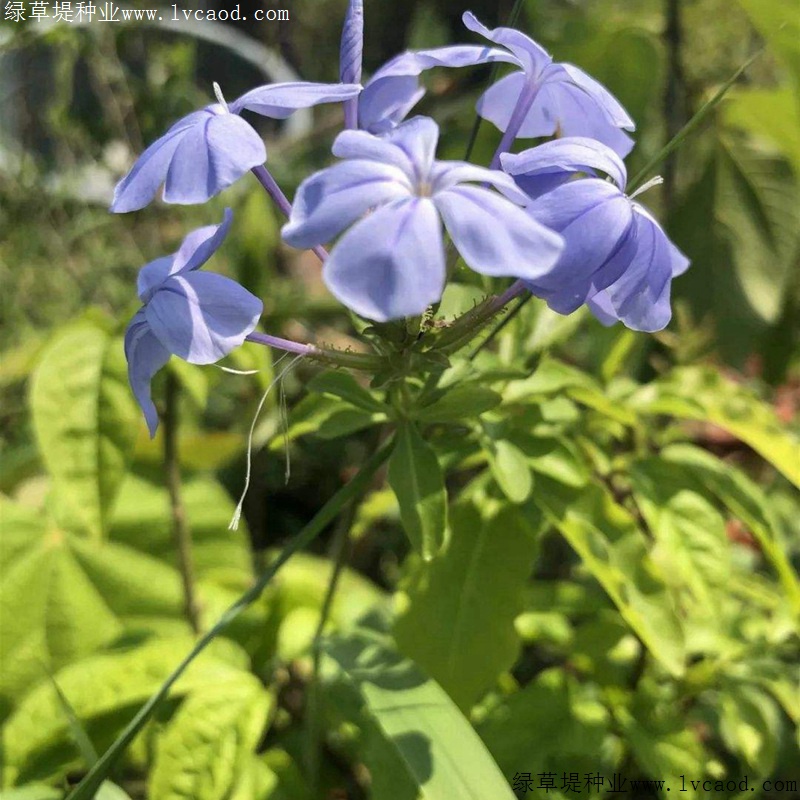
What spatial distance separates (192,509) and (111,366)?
0.43 metres

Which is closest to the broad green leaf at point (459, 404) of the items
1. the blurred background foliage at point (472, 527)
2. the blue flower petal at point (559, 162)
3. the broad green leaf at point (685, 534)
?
the blurred background foliage at point (472, 527)

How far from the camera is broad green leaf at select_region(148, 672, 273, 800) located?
2.61 feet

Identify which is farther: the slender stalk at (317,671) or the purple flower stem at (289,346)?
the slender stalk at (317,671)

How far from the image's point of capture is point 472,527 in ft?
2.66

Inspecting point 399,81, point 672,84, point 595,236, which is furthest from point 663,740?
point 672,84

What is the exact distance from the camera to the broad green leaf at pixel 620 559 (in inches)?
28.7

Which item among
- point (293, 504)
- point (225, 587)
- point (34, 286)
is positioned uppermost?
point (34, 286)

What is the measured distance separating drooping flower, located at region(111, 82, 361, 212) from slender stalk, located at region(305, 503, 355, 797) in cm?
37

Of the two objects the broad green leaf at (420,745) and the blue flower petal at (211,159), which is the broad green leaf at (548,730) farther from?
the blue flower petal at (211,159)

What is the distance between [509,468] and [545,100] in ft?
0.97

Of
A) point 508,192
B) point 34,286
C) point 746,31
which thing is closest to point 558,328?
point 508,192

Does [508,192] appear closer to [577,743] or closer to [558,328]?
[558,328]

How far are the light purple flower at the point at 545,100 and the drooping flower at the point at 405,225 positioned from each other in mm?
143

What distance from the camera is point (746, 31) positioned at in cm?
180
